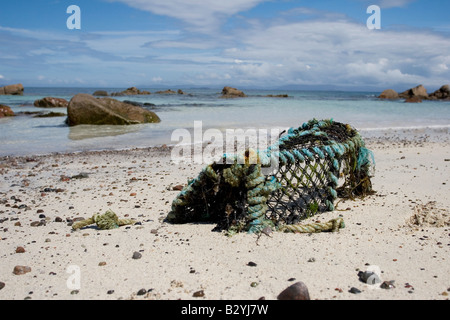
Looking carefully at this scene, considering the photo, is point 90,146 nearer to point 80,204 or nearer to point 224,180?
point 80,204

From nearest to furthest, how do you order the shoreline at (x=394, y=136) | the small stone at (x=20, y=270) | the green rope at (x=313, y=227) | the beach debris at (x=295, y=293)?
the beach debris at (x=295, y=293), the small stone at (x=20, y=270), the green rope at (x=313, y=227), the shoreline at (x=394, y=136)

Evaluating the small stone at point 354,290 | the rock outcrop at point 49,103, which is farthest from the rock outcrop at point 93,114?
the small stone at point 354,290

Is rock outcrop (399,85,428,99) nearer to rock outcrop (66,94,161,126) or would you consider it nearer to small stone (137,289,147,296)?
rock outcrop (66,94,161,126)

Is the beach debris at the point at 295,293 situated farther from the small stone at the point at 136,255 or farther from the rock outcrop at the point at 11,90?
the rock outcrop at the point at 11,90

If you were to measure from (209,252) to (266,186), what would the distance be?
754mm

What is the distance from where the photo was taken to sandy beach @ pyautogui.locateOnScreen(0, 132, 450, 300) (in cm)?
252

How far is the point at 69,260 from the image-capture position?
3037mm

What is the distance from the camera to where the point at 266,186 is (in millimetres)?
3256

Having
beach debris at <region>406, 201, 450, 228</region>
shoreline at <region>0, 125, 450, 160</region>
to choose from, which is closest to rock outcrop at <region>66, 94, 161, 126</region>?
shoreline at <region>0, 125, 450, 160</region>

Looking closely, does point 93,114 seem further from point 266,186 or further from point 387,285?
point 387,285

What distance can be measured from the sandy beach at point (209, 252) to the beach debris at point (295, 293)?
69 mm

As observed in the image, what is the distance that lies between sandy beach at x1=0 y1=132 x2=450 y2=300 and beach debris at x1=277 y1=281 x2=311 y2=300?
69mm

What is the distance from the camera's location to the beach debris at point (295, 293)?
2.33 m
